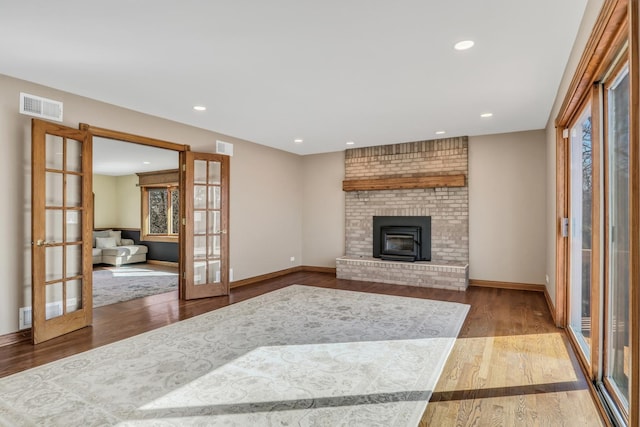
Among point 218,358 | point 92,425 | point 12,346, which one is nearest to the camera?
point 92,425

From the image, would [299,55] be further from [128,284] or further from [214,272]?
[128,284]

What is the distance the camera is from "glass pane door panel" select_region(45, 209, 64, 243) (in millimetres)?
3496

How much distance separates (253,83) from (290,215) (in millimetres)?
3996

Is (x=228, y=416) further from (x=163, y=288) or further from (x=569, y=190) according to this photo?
(x=163, y=288)

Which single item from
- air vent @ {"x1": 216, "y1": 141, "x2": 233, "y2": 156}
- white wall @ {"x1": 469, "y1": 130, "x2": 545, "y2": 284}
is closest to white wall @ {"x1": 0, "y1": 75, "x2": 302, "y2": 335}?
air vent @ {"x1": 216, "y1": 141, "x2": 233, "y2": 156}

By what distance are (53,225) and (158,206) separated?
20.3 ft

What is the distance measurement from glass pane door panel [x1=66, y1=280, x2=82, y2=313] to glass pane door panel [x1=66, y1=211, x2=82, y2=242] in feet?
1.53

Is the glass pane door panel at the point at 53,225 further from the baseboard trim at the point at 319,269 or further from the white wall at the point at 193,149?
the baseboard trim at the point at 319,269

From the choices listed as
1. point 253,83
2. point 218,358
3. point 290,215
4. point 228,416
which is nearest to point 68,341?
point 218,358

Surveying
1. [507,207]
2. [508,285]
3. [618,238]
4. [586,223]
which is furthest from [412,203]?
[618,238]

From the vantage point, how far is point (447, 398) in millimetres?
2271

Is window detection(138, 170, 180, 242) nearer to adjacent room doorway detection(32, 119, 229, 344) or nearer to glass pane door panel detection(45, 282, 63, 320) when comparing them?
adjacent room doorway detection(32, 119, 229, 344)

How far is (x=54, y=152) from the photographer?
356 centimetres

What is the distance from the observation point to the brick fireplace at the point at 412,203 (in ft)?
19.1
